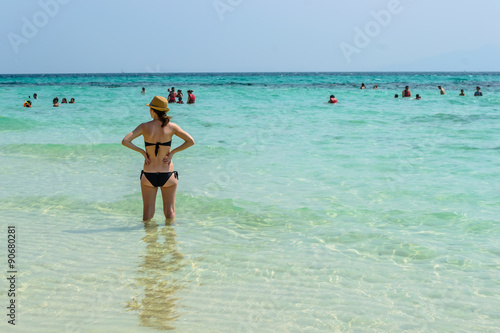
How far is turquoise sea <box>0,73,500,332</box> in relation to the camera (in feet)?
13.0

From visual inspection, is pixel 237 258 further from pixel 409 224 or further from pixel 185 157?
pixel 185 157

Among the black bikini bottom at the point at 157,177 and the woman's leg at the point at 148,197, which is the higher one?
the black bikini bottom at the point at 157,177

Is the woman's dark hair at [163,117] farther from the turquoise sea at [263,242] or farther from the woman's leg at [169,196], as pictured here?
the turquoise sea at [263,242]

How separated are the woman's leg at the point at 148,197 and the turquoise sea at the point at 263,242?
0.61 feet

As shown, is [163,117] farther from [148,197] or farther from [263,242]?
[263,242]

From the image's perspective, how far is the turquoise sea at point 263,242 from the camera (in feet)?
13.0

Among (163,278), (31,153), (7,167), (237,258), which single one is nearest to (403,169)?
(237,258)

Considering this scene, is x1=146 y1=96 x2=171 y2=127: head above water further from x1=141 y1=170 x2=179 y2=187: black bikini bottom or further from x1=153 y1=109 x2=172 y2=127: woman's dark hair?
x1=141 y1=170 x2=179 y2=187: black bikini bottom

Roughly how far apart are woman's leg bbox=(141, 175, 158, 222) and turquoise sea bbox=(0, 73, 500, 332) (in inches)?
7.3

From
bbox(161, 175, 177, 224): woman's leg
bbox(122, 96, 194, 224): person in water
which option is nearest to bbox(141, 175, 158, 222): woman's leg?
bbox(122, 96, 194, 224): person in water

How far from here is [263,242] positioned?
5680mm

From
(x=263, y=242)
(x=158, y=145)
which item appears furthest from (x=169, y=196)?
(x=263, y=242)

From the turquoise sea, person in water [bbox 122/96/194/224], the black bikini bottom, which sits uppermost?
person in water [bbox 122/96/194/224]

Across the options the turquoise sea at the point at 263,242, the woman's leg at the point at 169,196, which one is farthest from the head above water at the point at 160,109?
the turquoise sea at the point at 263,242
